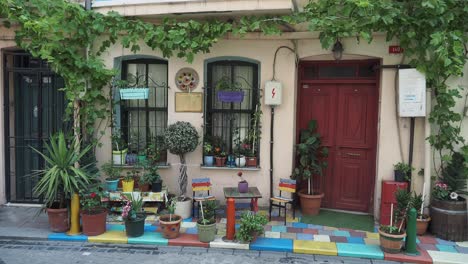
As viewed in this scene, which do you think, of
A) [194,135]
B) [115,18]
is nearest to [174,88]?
[194,135]

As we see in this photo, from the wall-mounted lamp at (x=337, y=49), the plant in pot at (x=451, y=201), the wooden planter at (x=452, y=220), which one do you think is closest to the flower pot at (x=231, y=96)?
the wall-mounted lamp at (x=337, y=49)

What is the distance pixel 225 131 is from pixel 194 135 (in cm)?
90

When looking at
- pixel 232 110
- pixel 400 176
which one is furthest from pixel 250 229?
pixel 400 176

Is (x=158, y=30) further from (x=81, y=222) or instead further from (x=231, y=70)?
(x=81, y=222)

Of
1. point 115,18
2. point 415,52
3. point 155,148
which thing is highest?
point 115,18

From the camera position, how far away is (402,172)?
24.3ft

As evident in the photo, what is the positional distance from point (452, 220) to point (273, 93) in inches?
149

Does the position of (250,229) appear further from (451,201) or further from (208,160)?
(451,201)

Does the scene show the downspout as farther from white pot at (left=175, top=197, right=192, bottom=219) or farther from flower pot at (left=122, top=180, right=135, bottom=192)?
flower pot at (left=122, top=180, right=135, bottom=192)

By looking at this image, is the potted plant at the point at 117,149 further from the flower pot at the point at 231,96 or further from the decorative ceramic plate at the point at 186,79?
the flower pot at the point at 231,96

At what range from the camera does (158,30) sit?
763cm

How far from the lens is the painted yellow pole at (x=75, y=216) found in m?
6.98

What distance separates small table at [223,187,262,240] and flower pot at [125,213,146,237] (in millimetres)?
1473

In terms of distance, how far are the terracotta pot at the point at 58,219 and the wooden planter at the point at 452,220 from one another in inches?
251
